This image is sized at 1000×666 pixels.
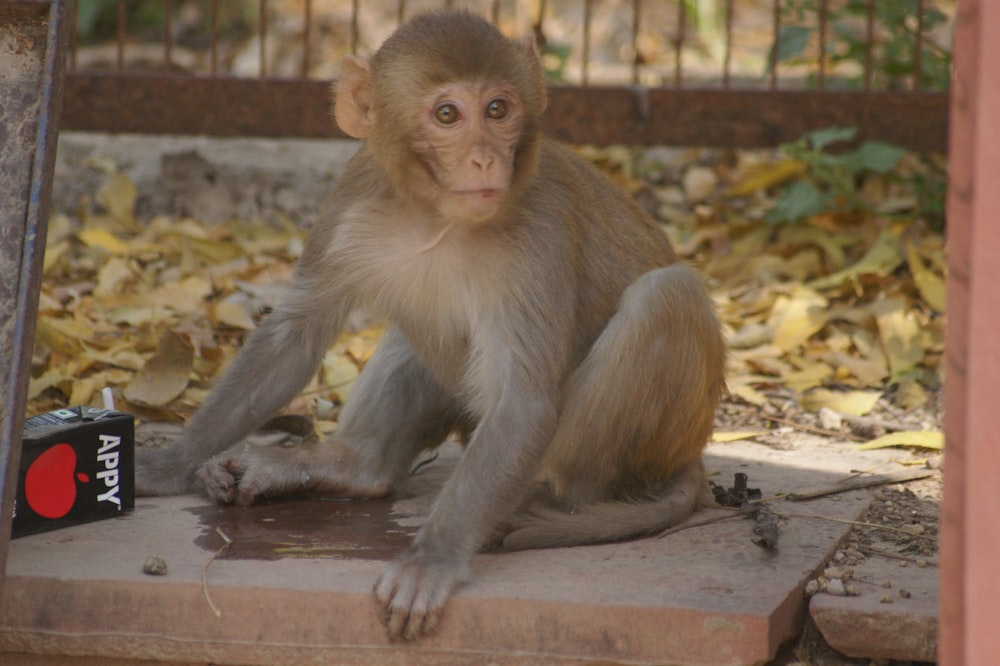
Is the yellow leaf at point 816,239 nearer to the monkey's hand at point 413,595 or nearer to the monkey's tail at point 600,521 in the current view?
the monkey's tail at point 600,521

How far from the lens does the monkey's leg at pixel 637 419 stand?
386cm

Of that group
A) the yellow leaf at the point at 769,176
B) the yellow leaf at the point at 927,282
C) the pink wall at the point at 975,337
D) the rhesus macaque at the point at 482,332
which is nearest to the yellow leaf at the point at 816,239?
the yellow leaf at the point at 927,282

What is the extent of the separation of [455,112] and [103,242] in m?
3.92

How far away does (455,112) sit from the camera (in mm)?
3680

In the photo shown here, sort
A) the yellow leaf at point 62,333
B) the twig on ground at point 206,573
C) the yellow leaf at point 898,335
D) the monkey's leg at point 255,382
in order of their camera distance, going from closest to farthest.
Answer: the twig on ground at point 206,573 < the monkey's leg at point 255,382 < the yellow leaf at point 62,333 < the yellow leaf at point 898,335

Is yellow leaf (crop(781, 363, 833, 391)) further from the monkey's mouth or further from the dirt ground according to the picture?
the monkey's mouth

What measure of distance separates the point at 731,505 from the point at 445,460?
1.12 metres

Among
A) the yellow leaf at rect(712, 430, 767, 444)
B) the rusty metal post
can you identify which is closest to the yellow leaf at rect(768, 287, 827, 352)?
the yellow leaf at rect(712, 430, 767, 444)

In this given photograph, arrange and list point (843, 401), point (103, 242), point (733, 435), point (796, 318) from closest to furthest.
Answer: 1. point (733, 435)
2. point (843, 401)
3. point (796, 318)
4. point (103, 242)

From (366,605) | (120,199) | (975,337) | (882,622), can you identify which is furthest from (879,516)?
(120,199)

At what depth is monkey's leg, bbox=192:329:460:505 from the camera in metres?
4.16

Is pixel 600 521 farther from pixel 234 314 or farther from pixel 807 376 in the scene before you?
pixel 234 314

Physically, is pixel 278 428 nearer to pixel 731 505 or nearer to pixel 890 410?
pixel 731 505

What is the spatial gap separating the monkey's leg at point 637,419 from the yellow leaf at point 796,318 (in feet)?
7.17
